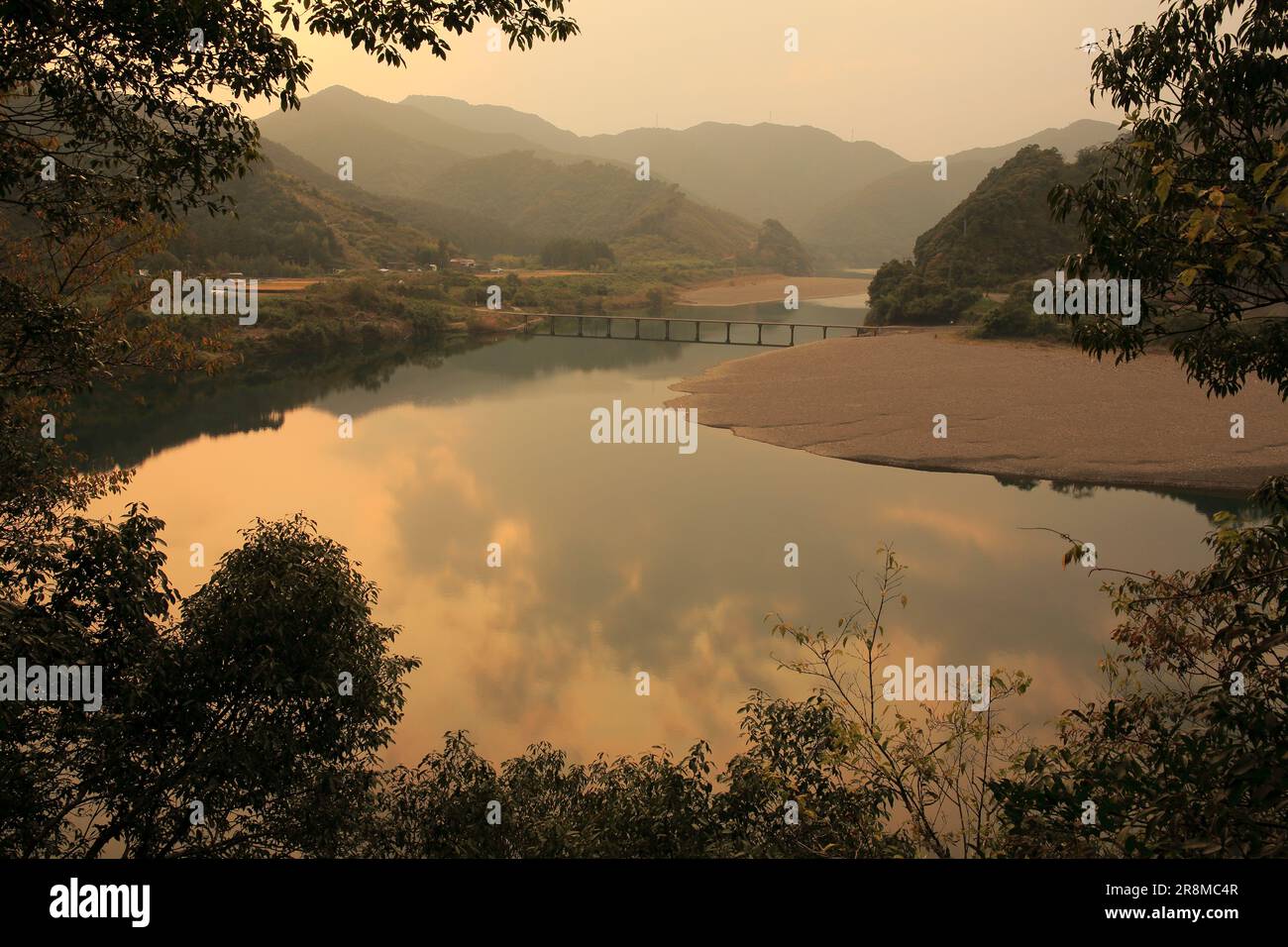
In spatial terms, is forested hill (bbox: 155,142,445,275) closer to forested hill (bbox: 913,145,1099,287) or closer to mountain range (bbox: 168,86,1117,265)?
mountain range (bbox: 168,86,1117,265)

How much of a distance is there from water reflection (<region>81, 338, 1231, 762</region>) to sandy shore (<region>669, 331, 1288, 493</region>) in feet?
4.61

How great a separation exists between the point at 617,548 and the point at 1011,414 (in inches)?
595

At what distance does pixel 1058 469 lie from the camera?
853 inches

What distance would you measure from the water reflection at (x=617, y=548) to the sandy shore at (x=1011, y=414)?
55.3 inches

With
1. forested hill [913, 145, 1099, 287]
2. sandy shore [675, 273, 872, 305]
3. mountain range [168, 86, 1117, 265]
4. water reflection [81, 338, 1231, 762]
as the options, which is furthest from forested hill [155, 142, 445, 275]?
forested hill [913, 145, 1099, 287]

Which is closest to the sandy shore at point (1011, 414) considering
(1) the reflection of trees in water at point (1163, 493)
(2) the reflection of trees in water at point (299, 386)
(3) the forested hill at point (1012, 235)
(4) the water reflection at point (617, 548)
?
(1) the reflection of trees in water at point (1163, 493)

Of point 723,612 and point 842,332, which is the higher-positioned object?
point 842,332

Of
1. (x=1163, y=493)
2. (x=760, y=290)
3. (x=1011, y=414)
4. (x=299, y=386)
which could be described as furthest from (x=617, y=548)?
(x=760, y=290)

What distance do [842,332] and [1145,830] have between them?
172ft

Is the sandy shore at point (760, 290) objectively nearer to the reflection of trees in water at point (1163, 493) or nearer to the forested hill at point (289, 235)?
the forested hill at point (289, 235)

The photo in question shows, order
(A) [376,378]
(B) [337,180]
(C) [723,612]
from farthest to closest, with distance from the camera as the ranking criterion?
(B) [337,180] → (A) [376,378] → (C) [723,612]

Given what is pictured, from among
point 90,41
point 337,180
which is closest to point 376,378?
point 90,41
